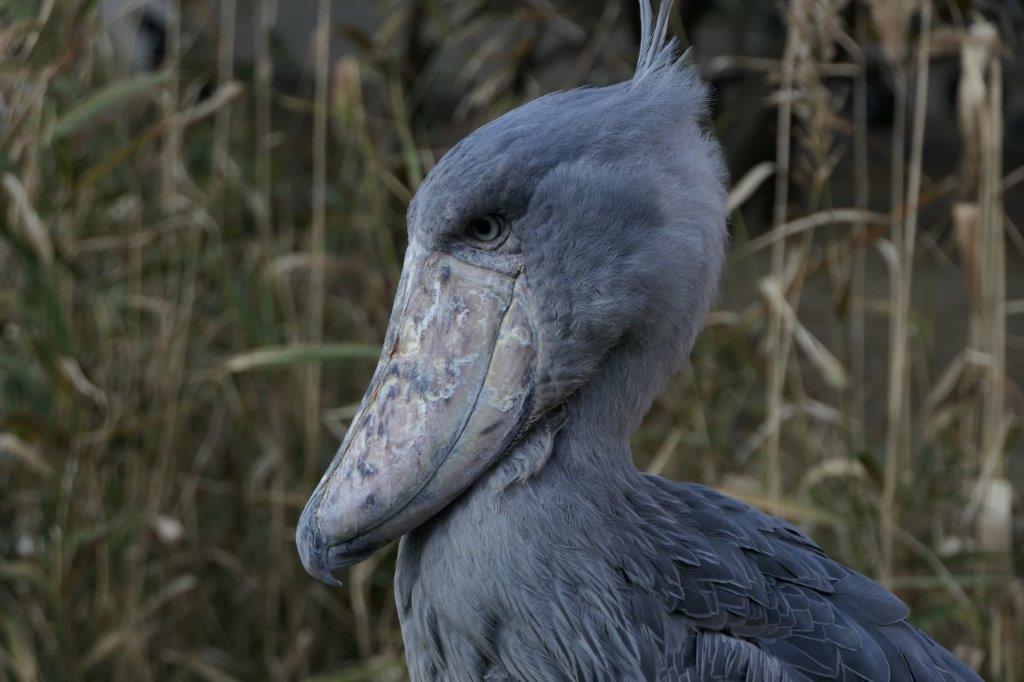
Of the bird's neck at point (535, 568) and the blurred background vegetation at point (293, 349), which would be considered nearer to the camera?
the bird's neck at point (535, 568)

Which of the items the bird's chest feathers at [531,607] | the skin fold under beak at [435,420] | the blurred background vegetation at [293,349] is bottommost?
the blurred background vegetation at [293,349]

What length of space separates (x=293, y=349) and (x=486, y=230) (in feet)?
2.93

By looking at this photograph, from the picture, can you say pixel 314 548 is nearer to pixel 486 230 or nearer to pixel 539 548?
pixel 539 548

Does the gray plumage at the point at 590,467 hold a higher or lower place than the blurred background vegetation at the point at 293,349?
higher

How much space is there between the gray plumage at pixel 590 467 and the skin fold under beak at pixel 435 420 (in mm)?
11

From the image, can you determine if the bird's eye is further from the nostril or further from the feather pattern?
the nostril

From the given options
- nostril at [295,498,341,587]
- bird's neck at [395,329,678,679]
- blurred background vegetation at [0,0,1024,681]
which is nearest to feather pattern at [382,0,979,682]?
bird's neck at [395,329,678,679]

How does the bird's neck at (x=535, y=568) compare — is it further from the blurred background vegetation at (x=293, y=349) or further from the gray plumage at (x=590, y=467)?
the blurred background vegetation at (x=293, y=349)

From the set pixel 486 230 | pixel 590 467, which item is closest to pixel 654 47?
pixel 486 230

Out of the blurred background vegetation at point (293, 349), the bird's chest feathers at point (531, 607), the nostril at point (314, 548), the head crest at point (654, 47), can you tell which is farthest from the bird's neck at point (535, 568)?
the blurred background vegetation at point (293, 349)

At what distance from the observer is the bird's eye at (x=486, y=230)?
1.31 meters

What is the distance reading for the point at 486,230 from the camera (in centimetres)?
132

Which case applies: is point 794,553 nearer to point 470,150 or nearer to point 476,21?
point 470,150

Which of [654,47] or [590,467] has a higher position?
[654,47]
